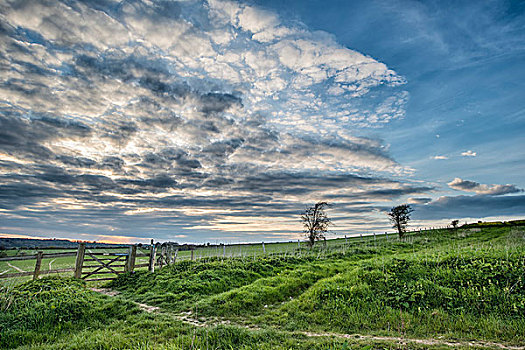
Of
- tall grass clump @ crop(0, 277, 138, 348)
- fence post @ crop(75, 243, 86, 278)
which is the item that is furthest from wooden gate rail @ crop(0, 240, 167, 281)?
tall grass clump @ crop(0, 277, 138, 348)

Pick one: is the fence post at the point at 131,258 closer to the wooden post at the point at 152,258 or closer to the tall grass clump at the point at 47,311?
the wooden post at the point at 152,258

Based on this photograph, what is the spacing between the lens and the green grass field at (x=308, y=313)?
7.88m

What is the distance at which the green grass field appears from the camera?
7.88 m

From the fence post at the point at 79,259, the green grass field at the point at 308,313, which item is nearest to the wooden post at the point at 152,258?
the fence post at the point at 79,259

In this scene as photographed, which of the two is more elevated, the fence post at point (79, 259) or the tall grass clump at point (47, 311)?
the fence post at point (79, 259)

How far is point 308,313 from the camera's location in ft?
35.6

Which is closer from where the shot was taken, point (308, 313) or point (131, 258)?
point (308, 313)

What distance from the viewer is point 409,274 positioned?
12.8 metres

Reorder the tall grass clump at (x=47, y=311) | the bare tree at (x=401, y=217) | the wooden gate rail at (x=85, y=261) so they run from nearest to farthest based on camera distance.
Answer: the tall grass clump at (x=47, y=311), the wooden gate rail at (x=85, y=261), the bare tree at (x=401, y=217)

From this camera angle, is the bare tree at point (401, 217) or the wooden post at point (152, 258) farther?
the bare tree at point (401, 217)

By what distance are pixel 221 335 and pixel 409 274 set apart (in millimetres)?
9427

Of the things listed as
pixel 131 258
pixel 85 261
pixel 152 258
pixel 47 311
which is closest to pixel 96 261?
pixel 85 261

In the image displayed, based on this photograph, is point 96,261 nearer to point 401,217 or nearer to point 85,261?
point 85,261

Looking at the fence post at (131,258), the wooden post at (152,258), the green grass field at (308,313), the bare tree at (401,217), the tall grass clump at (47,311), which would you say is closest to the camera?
the green grass field at (308,313)
